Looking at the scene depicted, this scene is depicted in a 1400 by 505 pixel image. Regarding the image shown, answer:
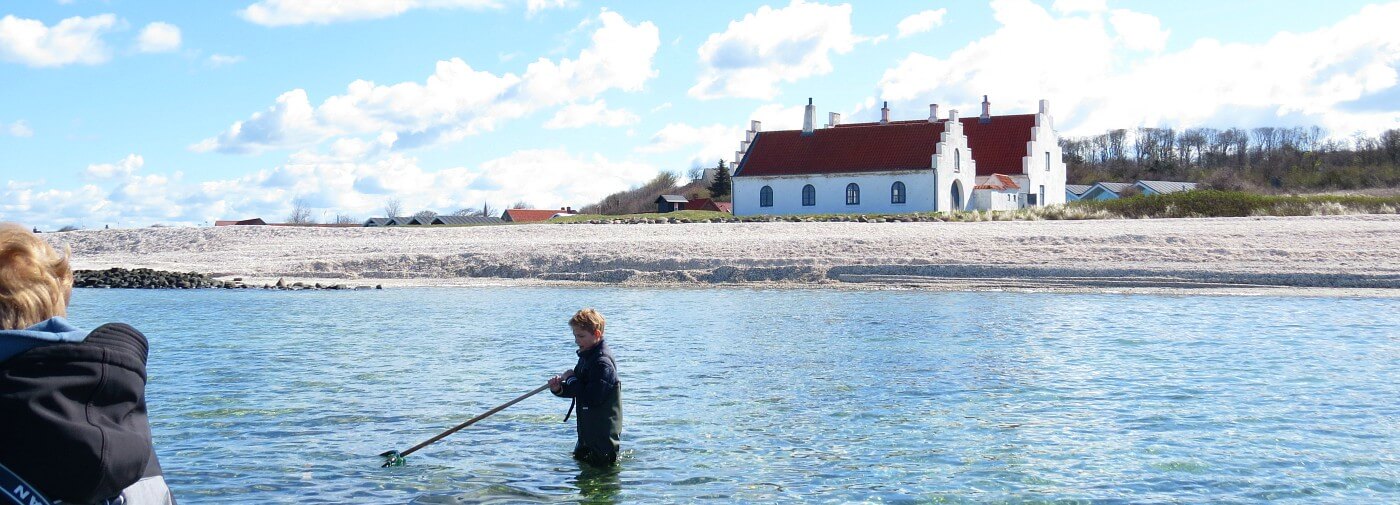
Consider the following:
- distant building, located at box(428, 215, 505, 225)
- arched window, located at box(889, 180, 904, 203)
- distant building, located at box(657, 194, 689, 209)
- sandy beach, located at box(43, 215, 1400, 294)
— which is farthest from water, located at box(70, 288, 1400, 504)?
distant building, located at box(657, 194, 689, 209)

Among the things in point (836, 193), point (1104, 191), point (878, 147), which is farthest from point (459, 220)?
point (1104, 191)

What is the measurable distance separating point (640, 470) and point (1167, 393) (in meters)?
5.96

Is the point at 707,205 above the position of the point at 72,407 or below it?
above

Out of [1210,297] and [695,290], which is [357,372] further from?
[1210,297]

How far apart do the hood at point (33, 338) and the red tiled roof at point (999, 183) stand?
57222 mm

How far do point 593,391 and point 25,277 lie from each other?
552 cm

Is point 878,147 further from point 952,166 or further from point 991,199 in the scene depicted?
point 991,199

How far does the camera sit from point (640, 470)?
899cm

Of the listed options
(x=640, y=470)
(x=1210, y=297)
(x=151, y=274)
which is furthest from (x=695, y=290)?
(x=640, y=470)

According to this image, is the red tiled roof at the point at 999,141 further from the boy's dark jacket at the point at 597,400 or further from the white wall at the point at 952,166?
the boy's dark jacket at the point at 597,400

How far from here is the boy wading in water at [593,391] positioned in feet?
27.2

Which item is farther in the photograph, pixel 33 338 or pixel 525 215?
pixel 525 215

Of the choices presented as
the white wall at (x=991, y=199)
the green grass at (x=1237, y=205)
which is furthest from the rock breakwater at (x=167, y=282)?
the white wall at (x=991, y=199)

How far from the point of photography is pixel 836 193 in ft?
188
